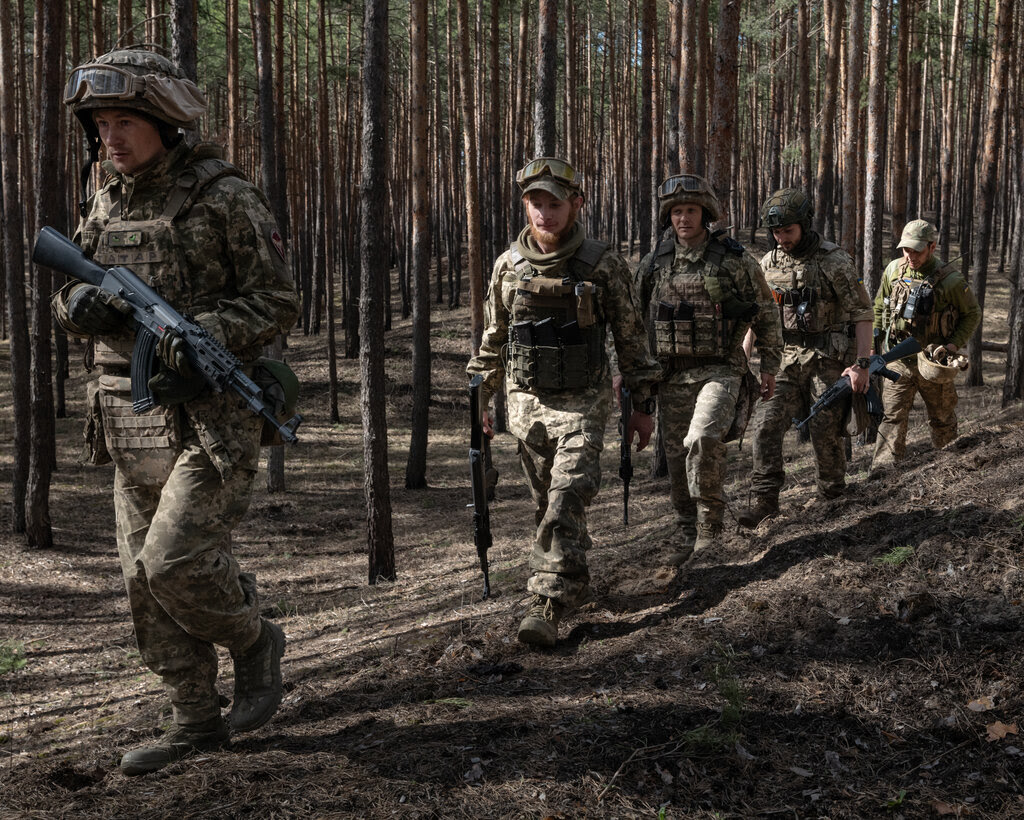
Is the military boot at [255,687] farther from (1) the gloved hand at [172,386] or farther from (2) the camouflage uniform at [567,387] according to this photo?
(2) the camouflage uniform at [567,387]

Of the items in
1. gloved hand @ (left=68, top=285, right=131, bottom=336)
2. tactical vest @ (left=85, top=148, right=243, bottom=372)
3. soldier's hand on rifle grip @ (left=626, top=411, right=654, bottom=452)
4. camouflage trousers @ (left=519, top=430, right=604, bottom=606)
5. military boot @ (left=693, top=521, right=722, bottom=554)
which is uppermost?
tactical vest @ (left=85, top=148, right=243, bottom=372)

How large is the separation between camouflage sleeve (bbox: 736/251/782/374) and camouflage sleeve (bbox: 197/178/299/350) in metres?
3.43

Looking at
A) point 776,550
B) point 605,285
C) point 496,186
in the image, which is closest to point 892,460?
point 776,550

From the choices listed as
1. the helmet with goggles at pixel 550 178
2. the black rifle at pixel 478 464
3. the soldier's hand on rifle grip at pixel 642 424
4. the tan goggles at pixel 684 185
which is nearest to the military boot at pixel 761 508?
the soldier's hand on rifle grip at pixel 642 424

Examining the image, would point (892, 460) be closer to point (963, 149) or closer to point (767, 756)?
point (767, 756)

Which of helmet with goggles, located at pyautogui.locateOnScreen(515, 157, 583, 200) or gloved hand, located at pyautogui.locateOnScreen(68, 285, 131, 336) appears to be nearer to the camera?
gloved hand, located at pyautogui.locateOnScreen(68, 285, 131, 336)

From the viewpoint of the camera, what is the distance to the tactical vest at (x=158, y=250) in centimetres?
346

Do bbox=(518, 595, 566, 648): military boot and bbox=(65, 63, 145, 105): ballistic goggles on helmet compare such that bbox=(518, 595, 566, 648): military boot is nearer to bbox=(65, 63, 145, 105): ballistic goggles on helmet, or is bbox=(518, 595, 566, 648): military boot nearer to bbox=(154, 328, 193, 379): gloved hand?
bbox=(154, 328, 193, 379): gloved hand

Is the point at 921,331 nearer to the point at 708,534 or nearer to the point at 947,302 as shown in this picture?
the point at 947,302

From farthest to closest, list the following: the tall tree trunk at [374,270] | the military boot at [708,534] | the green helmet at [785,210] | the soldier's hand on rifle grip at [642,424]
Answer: the tall tree trunk at [374,270] → the green helmet at [785,210] → the military boot at [708,534] → the soldier's hand on rifle grip at [642,424]

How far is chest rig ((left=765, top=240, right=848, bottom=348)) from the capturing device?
278 inches

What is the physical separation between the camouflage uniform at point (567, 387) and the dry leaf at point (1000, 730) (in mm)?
1939

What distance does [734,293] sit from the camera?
6.01m

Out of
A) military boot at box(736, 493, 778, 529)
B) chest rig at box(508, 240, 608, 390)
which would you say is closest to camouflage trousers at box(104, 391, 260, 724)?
chest rig at box(508, 240, 608, 390)
